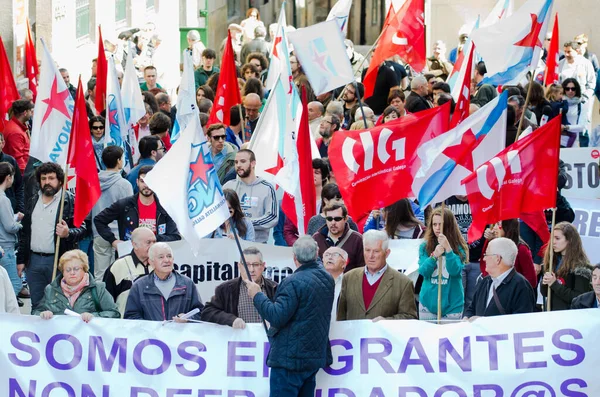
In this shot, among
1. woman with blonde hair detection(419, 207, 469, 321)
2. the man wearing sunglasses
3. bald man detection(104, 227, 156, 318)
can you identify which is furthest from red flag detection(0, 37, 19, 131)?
woman with blonde hair detection(419, 207, 469, 321)

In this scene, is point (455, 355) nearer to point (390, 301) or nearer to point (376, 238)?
point (390, 301)

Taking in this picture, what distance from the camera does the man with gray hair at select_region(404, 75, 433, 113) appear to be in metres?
18.2

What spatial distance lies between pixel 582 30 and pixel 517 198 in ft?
65.1

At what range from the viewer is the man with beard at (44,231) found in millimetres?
13234

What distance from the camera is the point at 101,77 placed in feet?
56.8

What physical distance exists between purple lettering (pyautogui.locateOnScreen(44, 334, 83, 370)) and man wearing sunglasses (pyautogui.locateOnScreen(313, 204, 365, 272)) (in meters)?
2.42

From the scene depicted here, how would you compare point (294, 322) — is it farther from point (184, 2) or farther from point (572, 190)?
point (184, 2)

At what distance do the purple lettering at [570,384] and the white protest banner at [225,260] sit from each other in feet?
8.43

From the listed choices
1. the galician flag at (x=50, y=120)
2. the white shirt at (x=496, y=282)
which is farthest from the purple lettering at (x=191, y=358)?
the galician flag at (x=50, y=120)

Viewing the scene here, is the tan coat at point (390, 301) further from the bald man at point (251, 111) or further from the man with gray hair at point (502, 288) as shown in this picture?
the bald man at point (251, 111)

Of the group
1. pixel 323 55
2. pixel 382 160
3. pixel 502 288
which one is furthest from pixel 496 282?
pixel 323 55

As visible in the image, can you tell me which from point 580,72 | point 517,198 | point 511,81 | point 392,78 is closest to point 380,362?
point 517,198

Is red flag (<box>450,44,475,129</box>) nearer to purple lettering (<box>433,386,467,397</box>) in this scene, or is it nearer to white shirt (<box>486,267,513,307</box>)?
white shirt (<box>486,267,513,307</box>)

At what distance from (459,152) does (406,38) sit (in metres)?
5.95
